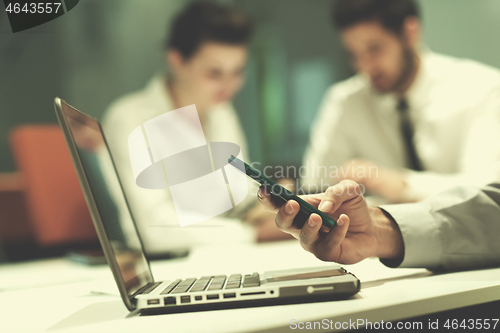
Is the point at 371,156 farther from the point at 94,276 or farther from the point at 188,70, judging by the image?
the point at 94,276

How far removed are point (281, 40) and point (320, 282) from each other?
3.00m

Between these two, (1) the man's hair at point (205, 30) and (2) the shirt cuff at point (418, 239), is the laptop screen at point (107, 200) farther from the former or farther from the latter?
(1) the man's hair at point (205, 30)

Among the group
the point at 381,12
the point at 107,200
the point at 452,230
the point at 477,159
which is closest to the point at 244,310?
the point at 107,200

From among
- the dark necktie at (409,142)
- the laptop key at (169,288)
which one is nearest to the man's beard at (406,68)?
the dark necktie at (409,142)

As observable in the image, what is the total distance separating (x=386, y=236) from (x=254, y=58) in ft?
9.22

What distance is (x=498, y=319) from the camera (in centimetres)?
34

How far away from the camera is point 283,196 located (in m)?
0.33

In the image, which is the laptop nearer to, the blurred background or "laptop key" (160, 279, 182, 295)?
"laptop key" (160, 279, 182, 295)

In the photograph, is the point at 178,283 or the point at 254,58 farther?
the point at 254,58

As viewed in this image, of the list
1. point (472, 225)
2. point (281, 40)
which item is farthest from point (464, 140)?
point (281, 40)

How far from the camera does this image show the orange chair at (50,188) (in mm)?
895

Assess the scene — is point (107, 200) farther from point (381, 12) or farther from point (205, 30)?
point (381, 12)

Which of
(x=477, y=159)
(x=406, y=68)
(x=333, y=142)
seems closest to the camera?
(x=477, y=159)

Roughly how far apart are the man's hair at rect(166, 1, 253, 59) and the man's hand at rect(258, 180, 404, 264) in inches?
45.2
